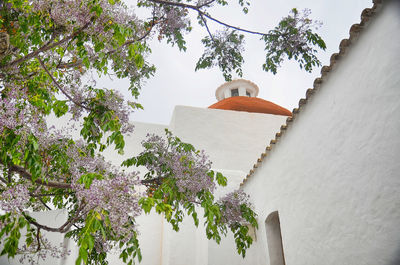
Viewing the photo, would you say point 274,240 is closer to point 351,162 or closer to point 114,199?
point 351,162

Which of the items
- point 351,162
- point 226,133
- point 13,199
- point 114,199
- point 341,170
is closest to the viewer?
point 13,199

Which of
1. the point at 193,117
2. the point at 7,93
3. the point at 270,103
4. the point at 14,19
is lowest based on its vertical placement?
the point at 7,93

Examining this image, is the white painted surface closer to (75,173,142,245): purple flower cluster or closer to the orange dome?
the orange dome

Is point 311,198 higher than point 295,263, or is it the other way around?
point 311,198

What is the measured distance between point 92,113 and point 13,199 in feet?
4.16

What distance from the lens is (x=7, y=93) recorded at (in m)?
2.62

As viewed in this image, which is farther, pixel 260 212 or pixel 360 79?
pixel 260 212

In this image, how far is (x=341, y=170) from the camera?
339 centimetres

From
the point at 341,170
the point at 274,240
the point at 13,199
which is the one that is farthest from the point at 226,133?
the point at 13,199

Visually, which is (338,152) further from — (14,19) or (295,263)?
(14,19)

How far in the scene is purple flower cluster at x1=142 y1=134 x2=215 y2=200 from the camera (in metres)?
3.41

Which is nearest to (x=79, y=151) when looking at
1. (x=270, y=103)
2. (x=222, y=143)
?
(x=222, y=143)

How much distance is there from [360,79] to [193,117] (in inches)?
241

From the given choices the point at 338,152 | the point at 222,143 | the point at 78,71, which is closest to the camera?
the point at 338,152
